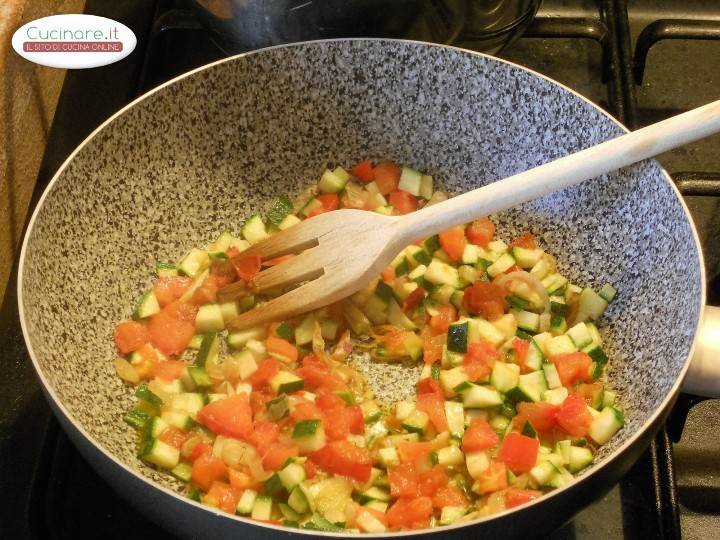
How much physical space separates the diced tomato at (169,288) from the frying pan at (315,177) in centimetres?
4

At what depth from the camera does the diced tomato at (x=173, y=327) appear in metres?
1.41

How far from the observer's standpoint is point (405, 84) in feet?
4.94

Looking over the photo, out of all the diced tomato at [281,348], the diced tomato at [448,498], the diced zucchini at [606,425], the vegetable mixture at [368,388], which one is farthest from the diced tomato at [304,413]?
the diced zucchini at [606,425]

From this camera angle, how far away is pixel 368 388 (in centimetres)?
138

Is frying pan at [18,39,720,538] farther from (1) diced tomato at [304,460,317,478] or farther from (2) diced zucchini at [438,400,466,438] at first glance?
(1) diced tomato at [304,460,317,478]

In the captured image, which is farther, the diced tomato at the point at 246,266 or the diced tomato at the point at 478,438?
the diced tomato at the point at 246,266

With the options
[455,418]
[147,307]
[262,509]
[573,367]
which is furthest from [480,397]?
[147,307]

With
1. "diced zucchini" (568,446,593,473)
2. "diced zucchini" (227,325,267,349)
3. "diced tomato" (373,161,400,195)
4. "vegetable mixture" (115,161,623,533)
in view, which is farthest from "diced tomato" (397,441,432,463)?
"diced tomato" (373,161,400,195)

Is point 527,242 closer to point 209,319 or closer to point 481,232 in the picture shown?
point 481,232

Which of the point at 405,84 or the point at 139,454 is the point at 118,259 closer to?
the point at 139,454

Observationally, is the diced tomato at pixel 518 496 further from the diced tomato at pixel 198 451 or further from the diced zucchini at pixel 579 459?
the diced tomato at pixel 198 451

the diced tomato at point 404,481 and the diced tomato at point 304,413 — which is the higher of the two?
the diced tomato at point 304,413

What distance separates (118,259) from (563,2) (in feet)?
3.90

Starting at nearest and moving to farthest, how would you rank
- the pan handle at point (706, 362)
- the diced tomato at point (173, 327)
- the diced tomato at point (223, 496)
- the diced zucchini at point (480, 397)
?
the pan handle at point (706, 362) → the diced tomato at point (223, 496) → the diced zucchini at point (480, 397) → the diced tomato at point (173, 327)
